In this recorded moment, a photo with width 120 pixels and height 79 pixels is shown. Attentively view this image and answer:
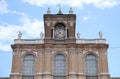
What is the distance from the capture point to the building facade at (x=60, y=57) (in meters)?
48.3

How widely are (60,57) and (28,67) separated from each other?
18.1 feet

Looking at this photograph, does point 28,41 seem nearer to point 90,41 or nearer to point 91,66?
point 90,41

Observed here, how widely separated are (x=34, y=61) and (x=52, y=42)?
4.41m

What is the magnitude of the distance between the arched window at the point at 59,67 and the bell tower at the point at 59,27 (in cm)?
295

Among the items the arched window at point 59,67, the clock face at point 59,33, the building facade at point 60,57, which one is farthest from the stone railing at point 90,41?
the arched window at point 59,67

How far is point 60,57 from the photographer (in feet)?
163

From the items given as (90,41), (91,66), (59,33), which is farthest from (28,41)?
(91,66)

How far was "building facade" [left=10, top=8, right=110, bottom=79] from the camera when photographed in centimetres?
4834

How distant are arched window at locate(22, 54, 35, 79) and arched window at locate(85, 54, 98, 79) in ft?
29.2

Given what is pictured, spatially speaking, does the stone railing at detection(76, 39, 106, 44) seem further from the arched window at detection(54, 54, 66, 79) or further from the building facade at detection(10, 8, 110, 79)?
the arched window at detection(54, 54, 66, 79)

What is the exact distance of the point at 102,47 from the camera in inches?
1961

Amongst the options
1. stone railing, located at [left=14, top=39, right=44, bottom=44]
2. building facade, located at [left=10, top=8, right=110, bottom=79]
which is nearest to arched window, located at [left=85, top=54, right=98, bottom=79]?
building facade, located at [left=10, top=8, right=110, bottom=79]

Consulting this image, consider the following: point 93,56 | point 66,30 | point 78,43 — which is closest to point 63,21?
point 66,30

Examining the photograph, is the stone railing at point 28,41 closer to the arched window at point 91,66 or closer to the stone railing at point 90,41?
the stone railing at point 90,41
